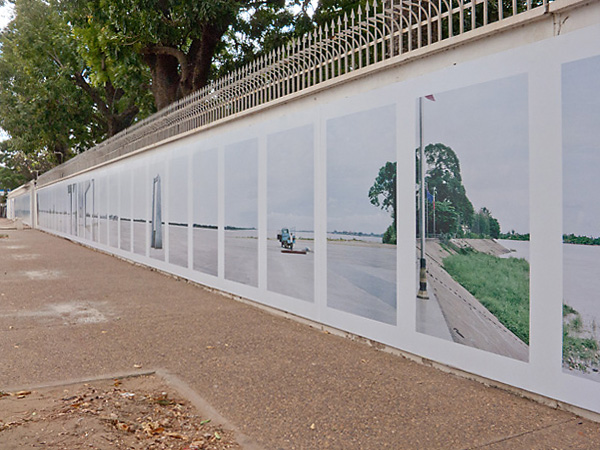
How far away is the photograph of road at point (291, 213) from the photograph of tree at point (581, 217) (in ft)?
10.9

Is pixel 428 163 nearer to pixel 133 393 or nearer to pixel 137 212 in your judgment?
pixel 133 393

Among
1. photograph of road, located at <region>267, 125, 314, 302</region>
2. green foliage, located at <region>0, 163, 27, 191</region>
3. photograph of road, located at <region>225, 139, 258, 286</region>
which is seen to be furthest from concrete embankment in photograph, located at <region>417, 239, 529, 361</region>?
green foliage, located at <region>0, 163, 27, 191</region>

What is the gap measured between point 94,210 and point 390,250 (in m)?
16.8

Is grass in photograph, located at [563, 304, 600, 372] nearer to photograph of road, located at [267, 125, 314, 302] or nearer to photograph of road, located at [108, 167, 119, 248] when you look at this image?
photograph of road, located at [267, 125, 314, 302]

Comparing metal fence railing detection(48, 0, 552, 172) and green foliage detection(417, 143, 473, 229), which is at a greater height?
metal fence railing detection(48, 0, 552, 172)

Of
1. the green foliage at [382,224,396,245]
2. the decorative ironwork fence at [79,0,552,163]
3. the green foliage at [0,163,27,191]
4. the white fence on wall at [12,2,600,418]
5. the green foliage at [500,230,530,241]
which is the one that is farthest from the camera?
the green foliage at [0,163,27,191]

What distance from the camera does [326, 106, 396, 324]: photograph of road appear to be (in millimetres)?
5367

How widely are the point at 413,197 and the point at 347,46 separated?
200cm

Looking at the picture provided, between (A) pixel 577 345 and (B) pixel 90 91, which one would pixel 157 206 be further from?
(B) pixel 90 91

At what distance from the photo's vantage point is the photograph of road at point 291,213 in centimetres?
671

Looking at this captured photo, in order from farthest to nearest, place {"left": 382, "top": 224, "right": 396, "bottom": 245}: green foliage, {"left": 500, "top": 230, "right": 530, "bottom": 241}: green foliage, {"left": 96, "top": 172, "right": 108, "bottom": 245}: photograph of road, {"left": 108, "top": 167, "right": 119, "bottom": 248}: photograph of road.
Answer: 1. {"left": 96, "top": 172, "right": 108, "bottom": 245}: photograph of road
2. {"left": 108, "top": 167, "right": 119, "bottom": 248}: photograph of road
3. {"left": 382, "top": 224, "right": 396, "bottom": 245}: green foliage
4. {"left": 500, "top": 230, "right": 530, "bottom": 241}: green foliage

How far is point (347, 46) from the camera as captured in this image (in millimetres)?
6055

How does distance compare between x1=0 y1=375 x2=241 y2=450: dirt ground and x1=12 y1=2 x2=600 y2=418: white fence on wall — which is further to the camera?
x1=12 y1=2 x2=600 y2=418: white fence on wall

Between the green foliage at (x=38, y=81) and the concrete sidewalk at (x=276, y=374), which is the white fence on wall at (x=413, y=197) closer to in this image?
the concrete sidewalk at (x=276, y=374)
